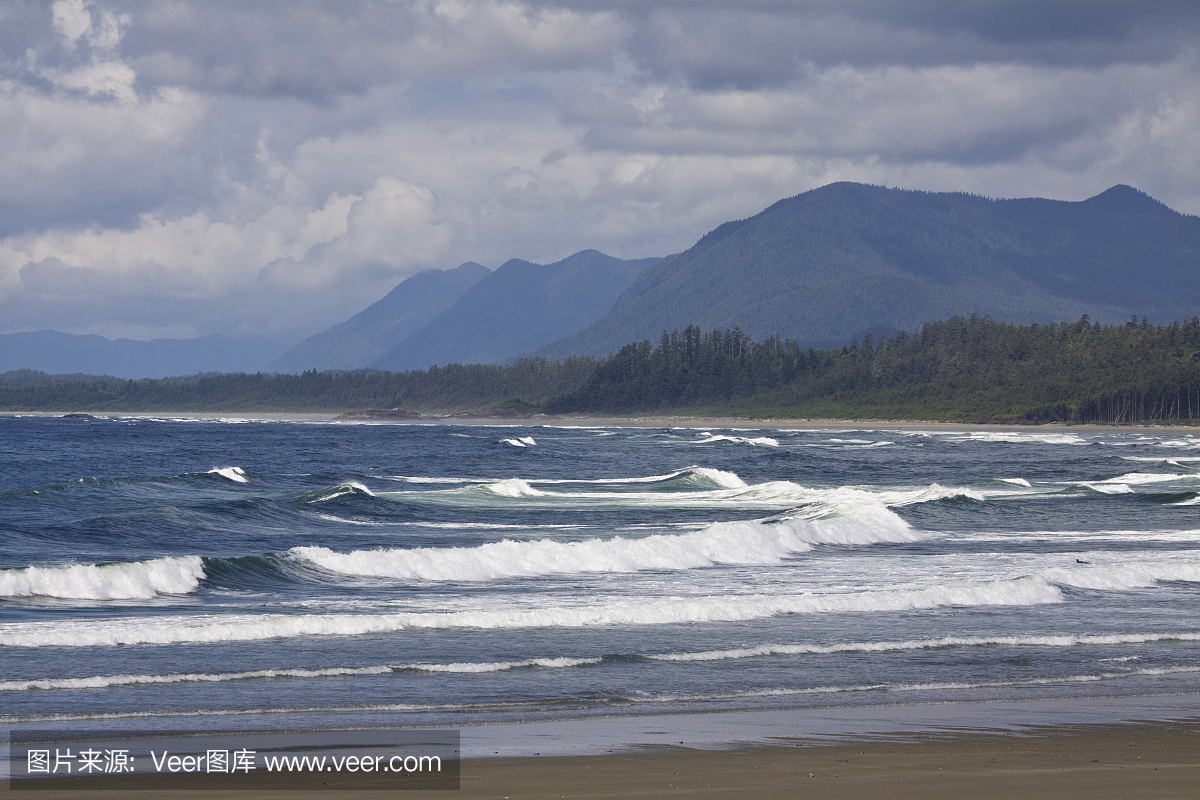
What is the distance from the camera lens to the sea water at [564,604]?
47.9 feet

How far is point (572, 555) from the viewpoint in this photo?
1073 inches

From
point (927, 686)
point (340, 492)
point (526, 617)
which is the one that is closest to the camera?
point (927, 686)

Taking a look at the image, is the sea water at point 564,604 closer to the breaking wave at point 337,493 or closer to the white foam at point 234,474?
the breaking wave at point 337,493

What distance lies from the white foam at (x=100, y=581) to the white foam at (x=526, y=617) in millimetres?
2878

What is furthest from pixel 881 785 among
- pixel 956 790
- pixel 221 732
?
pixel 221 732

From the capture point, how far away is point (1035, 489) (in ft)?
173

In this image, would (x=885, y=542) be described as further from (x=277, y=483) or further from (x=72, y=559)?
(x=277, y=483)

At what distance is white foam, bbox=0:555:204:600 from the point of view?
2134 centimetres

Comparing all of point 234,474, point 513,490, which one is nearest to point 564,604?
point 513,490

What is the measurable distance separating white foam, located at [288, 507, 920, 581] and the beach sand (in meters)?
14.2

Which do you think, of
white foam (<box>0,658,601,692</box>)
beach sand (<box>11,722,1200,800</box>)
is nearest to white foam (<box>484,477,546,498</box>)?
white foam (<box>0,658,601,692</box>)

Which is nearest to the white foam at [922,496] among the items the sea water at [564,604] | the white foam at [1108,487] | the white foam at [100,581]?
the sea water at [564,604]

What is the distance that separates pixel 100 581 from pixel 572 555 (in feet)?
35.3

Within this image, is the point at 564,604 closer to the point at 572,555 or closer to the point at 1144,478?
the point at 572,555
